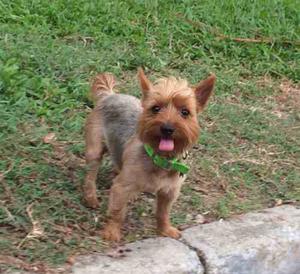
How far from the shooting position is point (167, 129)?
13.8ft

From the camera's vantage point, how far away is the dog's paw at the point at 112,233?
448 centimetres

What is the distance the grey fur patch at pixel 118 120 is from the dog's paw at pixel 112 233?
18.4 inches

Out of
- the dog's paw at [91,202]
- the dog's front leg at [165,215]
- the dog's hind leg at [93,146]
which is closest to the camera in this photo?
the dog's front leg at [165,215]

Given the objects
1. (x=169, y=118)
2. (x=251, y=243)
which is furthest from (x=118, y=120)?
(x=251, y=243)

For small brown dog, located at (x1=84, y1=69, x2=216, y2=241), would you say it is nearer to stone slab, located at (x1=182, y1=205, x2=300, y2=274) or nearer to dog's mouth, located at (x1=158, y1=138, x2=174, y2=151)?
dog's mouth, located at (x1=158, y1=138, x2=174, y2=151)

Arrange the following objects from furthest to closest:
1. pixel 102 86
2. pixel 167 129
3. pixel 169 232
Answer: pixel 102 86
pixel 169 232
pixel 167 129

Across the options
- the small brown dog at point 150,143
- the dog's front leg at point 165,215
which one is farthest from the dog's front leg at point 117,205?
the dog's front leg at point 165,215

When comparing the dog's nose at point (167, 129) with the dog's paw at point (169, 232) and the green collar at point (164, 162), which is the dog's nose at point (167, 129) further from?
the dog's paw at point (169, 232)

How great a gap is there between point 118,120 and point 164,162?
68cm

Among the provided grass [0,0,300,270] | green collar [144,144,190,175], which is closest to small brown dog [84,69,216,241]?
green collar [144,144,190,175]

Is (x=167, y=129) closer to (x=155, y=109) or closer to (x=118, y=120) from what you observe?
(x=155, y=109)

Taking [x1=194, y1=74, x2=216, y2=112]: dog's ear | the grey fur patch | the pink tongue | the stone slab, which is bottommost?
the stone slab

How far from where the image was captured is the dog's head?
4.24m

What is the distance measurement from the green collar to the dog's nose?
0.59 feet
